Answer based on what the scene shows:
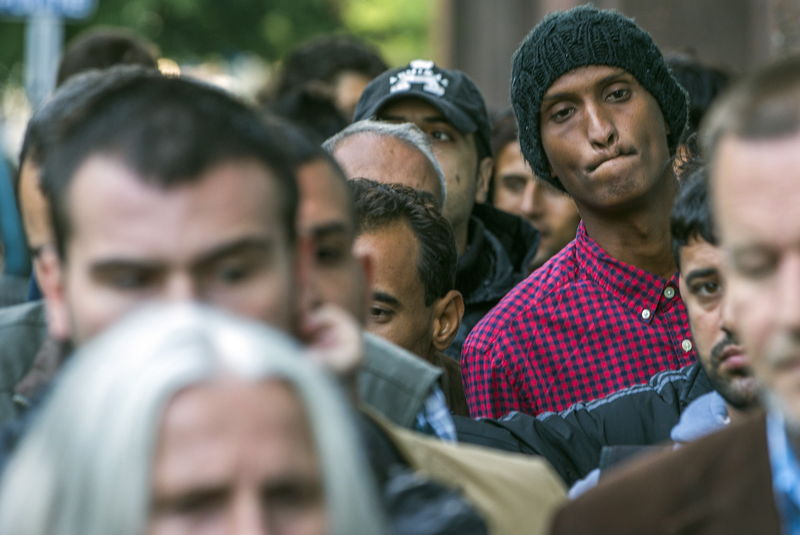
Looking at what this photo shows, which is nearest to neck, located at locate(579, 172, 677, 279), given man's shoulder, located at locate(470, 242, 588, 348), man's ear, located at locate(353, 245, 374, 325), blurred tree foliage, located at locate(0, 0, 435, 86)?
man's shoulder, located at locate(470, 242, 588, 348)

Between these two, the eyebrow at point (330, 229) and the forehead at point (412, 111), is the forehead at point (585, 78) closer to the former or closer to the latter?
the forehead at point (412, 111)

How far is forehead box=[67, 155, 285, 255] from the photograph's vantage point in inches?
108

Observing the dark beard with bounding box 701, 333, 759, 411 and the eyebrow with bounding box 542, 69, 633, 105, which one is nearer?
the dark beard with bounding box 701, 333, 759, 411

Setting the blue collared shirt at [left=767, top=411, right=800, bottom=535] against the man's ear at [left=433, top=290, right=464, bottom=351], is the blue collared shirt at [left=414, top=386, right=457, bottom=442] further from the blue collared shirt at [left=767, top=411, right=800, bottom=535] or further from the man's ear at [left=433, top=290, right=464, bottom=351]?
the man's ear at [left=433, top=290, right=464, bottom=351]

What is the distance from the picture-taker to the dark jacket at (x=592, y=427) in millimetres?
4125

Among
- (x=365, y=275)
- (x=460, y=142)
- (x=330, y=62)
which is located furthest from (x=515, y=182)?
(x=365, y=275)

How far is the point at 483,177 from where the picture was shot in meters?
6.64

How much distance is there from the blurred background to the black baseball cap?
409cm

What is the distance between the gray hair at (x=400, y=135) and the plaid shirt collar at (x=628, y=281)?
2.29 feet

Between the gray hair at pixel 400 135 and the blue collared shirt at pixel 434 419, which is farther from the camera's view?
the gray hair at pixel 400 135

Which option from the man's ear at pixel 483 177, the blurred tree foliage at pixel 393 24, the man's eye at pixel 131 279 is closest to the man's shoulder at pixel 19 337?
the man's eye at pixel 131 279

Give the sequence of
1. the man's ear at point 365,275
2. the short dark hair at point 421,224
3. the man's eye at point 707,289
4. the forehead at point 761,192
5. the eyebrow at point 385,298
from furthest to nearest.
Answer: the short dark hair at point 421,224
the eyebrow at point 385,298
the man's eye at point 707,289
the man's ear at point 365,275
the forehead at point 761,192

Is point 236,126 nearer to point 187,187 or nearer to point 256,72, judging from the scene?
point 187,187

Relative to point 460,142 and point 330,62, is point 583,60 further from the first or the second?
point 330,62
